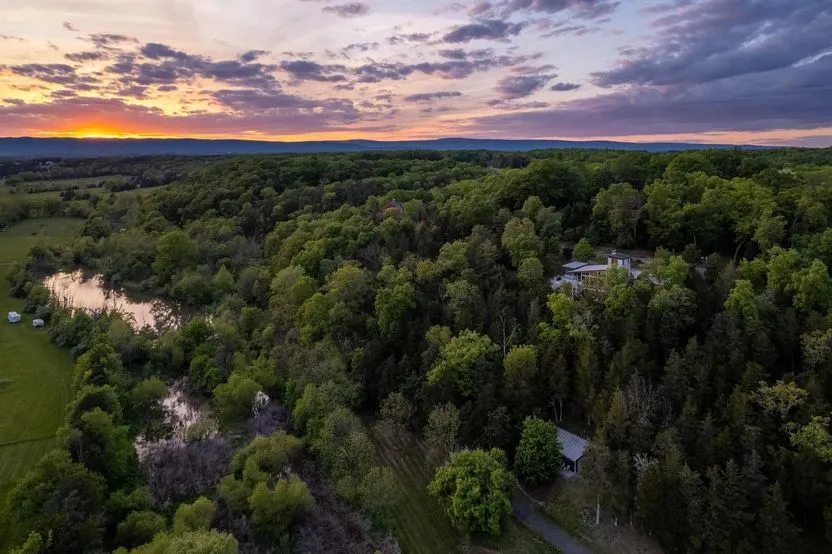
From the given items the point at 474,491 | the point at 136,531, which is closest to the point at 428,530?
the point at 474,491

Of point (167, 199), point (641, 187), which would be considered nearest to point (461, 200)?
point (641, 187)

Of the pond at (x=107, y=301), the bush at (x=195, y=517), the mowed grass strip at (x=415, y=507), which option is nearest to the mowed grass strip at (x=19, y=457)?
the bush at (x=195, y=517)

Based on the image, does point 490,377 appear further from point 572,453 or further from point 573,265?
point 573,265

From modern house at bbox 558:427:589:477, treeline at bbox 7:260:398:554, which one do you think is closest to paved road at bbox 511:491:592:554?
modern house at bbox 558:427:589:477

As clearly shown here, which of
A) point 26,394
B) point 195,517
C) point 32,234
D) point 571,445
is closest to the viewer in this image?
point 195,517

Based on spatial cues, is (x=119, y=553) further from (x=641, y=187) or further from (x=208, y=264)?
(x=641, y=187)

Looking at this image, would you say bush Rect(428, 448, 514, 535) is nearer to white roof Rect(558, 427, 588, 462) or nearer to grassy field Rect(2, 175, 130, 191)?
white roof Rect(558, 427, 588, 462)

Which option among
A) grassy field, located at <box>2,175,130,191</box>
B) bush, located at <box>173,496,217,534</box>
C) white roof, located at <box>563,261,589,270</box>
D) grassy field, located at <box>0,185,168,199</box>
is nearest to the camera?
bush, located at <box>173,496,217,534</box>
